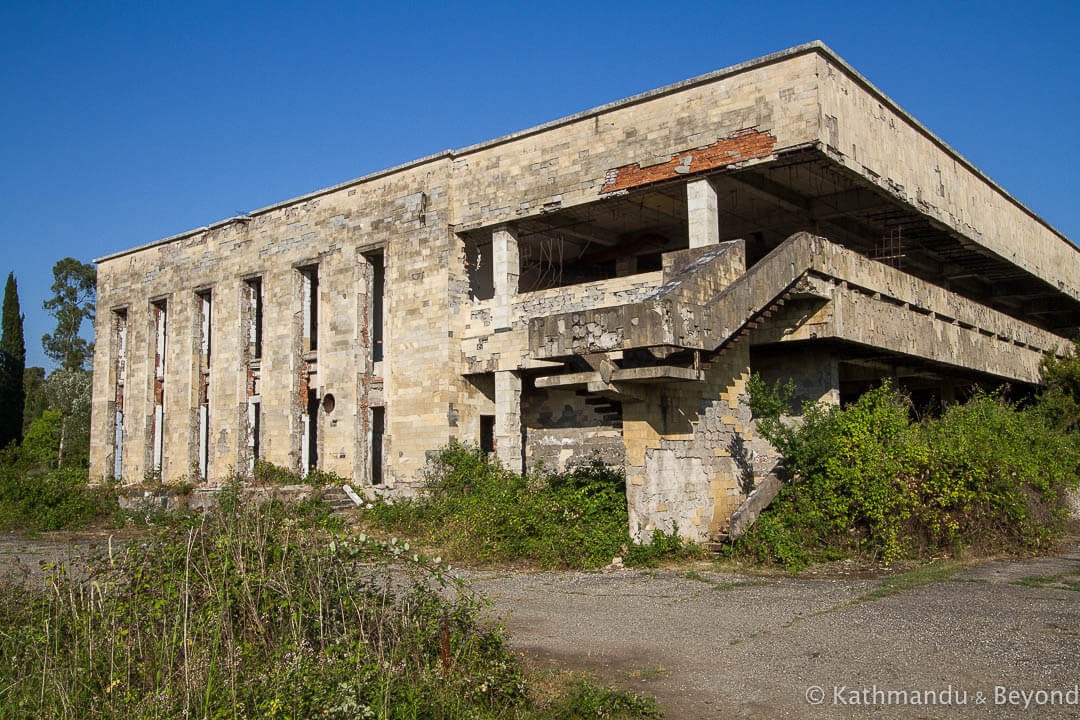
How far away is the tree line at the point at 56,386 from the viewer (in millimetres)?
37688

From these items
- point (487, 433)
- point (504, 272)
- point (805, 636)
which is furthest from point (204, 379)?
point (805, 636)

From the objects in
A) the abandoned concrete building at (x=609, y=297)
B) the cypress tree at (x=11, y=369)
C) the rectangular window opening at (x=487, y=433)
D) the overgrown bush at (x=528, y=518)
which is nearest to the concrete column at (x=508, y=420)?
the abandoned concrete building at (x=609, y=297)

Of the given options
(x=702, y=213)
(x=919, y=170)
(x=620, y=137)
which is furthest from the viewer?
(x=919, y=170)

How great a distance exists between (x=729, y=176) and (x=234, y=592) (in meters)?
12.5

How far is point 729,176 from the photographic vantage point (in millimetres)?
15789

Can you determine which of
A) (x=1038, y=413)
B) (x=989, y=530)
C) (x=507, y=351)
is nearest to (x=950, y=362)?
(x=1038, y=413)

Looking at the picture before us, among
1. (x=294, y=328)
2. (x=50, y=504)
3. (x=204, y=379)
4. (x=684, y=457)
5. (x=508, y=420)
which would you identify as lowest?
(x=50, y=504)

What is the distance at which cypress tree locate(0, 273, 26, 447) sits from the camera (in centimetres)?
3769

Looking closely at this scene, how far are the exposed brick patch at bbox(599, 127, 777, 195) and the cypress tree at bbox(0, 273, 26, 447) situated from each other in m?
30.2

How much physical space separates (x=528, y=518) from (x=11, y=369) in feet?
117

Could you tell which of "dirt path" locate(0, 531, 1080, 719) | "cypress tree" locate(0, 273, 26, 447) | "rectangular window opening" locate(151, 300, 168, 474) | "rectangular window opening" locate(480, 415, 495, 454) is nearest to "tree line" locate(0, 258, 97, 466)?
"cypress tree" locate(0, 273, 26, 447)

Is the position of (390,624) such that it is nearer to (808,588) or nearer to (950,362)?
(808,588)

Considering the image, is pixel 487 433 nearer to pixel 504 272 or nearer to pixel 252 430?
pixel 504 272

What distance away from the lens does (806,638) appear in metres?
7.71
